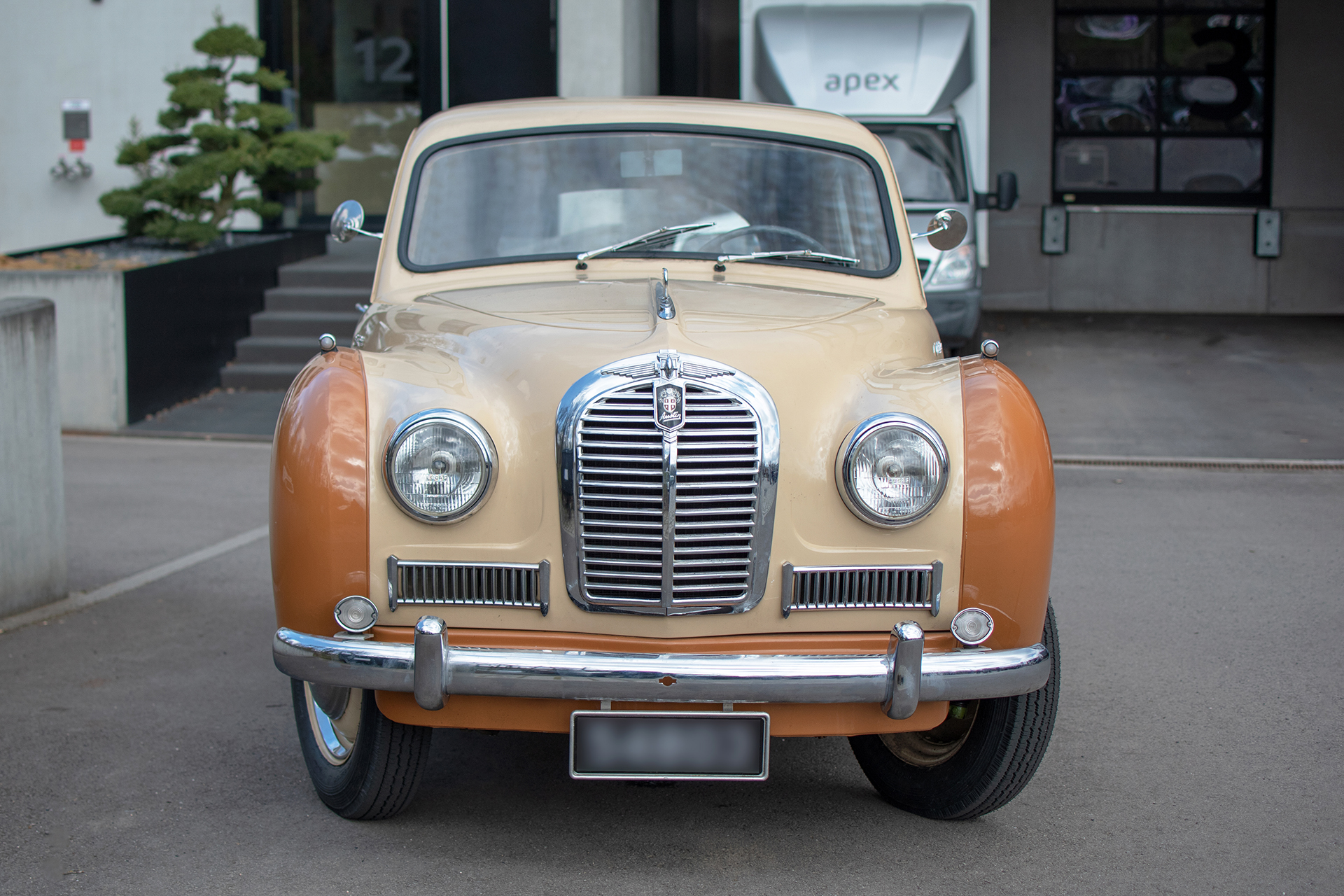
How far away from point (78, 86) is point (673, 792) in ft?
41.9

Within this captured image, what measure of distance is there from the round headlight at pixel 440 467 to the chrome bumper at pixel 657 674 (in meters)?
0.27

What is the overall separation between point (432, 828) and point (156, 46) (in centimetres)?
1236

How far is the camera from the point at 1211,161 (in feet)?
52.7

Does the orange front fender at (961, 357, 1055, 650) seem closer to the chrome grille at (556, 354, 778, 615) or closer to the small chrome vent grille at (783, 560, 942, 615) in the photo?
the small chrome vent grille at (783, 560, 942, 615)

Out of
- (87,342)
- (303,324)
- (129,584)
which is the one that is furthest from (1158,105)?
(129,584)

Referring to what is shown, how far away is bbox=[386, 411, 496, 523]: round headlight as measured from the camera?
310 cm

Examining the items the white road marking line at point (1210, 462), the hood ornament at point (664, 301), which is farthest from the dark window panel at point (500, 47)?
the hood ornament at point (664, 301)

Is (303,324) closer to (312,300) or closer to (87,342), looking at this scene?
(312,300)

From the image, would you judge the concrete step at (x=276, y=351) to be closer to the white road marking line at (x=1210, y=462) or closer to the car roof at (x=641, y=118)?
the white road marking line at (x=1210, y=462)

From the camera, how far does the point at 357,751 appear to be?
346cm

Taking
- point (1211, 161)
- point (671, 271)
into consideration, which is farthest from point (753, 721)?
point (1211, 161)

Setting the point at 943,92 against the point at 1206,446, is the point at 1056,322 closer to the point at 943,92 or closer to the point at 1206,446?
the point at 943,92

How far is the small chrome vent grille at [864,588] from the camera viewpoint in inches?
123

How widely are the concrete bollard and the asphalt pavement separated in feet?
0.84
